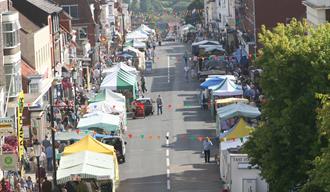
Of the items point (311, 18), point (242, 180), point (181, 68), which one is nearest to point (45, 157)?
point (242, 180)

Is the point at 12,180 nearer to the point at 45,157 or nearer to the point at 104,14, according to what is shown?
the point at 45,157

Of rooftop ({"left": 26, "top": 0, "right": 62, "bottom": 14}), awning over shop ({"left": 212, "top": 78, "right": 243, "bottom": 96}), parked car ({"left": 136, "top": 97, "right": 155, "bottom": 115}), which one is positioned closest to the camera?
awning over shop ({"left": 212, "top": 78, "right": 243, "bottom": 96})

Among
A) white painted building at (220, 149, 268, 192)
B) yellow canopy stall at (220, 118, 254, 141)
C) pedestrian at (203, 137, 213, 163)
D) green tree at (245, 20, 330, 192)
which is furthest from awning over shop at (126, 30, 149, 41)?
green tree at (245, 20, 330, 192)

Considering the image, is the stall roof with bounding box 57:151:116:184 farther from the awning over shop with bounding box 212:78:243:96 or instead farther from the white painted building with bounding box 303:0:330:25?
the awning over shop with bounding box 212:78:243:96

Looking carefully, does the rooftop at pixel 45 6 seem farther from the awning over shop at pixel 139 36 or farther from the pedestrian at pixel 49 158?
the awning over shop at pixel 139 36

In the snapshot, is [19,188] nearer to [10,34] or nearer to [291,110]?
[10,34]

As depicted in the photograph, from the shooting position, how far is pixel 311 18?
64.2 m

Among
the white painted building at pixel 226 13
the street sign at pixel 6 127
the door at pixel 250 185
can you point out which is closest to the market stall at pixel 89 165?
the street sign at pixel 6 127

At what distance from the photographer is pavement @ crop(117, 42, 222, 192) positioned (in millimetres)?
48125

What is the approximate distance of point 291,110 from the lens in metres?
39.0

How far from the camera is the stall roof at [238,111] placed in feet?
188

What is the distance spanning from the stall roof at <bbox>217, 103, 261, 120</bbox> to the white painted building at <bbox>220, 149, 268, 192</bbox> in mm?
12569

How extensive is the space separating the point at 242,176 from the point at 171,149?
1387 cm

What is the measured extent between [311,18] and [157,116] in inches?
471
